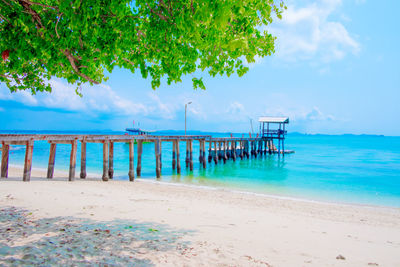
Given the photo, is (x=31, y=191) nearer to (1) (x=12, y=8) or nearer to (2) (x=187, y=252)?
(1) (x=12, y=8)

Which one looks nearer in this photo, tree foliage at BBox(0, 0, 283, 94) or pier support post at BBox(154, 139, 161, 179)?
tree foliage at BBox(0, 0, 283, 94)

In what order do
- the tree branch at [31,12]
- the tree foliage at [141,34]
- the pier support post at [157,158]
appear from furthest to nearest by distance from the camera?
1. the pier support post at [157,158]
2. the tree branch at [31,12]
3. the tree foliage at [141,34]

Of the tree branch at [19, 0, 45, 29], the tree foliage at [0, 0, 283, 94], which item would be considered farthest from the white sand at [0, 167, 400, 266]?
the tree branch at [19, 0, 45, 29]

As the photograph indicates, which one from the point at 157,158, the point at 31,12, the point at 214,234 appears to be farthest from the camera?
the point at 157,158

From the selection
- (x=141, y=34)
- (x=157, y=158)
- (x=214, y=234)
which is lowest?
(x=214, y=234)

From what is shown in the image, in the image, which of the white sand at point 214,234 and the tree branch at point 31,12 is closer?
the white sand at point 214,234

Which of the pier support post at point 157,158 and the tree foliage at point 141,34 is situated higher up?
the tree foliage at point 141,34

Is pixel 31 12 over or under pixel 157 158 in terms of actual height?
over

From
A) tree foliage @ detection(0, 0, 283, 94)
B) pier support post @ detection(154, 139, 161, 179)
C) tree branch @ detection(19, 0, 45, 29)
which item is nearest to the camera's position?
tree foliage @ detection(0, 0, 283, 94)

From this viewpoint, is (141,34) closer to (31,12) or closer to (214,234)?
(31,12)

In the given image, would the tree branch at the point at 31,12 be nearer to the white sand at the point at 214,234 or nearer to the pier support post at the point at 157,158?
the white sand at the point at 214,234

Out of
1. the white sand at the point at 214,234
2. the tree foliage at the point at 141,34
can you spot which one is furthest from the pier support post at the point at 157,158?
the tree foliage at the point at 141,34

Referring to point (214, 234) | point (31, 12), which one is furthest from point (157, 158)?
point (31, 12)

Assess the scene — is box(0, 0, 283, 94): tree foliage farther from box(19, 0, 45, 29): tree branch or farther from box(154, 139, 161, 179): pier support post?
box(154, 139, 161, 179): pier support post
